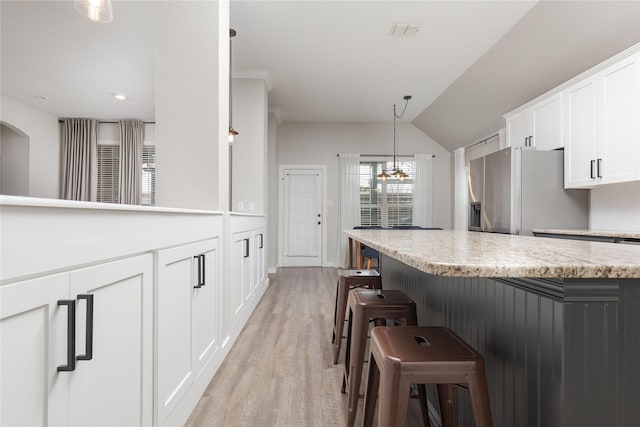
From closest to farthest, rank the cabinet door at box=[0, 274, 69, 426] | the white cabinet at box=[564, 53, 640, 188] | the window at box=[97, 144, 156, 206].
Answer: the cabinet door at box=[0, 274, 69, 426], the white cabinet at box=[564, 53, 640, 188], the window at box=[97, 144, 156, 206]

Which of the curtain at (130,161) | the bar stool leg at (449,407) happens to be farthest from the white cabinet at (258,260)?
the curtain at (130,161)

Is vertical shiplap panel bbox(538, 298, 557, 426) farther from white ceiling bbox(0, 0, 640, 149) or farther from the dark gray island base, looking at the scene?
white ceiling bbox(0, 0, 640, 149)

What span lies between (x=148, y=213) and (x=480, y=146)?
590 centimetres

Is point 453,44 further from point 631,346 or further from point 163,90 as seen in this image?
point 631,346

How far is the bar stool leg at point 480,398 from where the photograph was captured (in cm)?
91

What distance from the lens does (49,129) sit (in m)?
6.24

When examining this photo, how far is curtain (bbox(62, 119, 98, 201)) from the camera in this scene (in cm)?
636

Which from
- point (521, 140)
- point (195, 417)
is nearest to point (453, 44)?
point (521, 140)

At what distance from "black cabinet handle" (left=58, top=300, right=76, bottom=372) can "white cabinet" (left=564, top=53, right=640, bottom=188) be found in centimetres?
363

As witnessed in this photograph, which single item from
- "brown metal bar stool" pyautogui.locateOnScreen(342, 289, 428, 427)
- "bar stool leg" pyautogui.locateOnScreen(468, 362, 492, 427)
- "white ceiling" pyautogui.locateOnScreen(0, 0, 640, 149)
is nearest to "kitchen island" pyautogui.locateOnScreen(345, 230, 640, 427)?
"bar stool leg" pyautogui.locateOnScreen(468, 362, 492, 427)

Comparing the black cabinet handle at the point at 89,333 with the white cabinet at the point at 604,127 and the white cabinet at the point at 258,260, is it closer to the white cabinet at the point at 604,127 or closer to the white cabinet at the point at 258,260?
the white cabinet at the point at 258,260

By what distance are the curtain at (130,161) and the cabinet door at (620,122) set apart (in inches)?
270

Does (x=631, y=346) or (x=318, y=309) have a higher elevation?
(x=631, y=346)

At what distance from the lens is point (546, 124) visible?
373cm
